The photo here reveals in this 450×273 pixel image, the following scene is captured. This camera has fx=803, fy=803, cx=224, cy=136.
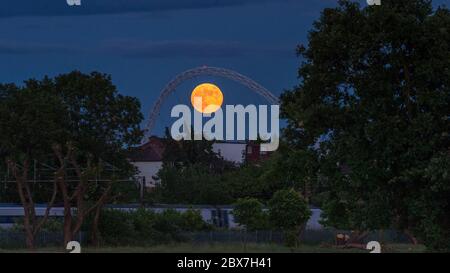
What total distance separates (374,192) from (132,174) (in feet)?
118

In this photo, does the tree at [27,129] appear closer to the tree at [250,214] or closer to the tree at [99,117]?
the tree at [99,117]

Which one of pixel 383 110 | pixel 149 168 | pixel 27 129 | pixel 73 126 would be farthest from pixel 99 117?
pixel 383 110

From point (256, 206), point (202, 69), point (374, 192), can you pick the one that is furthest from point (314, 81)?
point (256, 206)

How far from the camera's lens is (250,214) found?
48156mm

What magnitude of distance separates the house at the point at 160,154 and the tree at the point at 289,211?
18922mm

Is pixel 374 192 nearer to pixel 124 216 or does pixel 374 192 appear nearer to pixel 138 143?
pixel 124 216

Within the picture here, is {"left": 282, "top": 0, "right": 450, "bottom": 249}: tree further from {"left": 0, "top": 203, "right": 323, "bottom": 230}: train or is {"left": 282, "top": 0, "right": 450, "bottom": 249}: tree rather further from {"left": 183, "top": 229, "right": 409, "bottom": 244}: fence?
{"left": 0, "top": 203, "right": 323, "bottom": 230}: train

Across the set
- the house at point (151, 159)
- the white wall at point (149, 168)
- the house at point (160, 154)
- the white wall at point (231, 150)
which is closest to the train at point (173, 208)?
the house at point (160, 154)

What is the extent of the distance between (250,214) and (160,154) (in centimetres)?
3025

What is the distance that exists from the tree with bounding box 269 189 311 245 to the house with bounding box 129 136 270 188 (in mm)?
18922

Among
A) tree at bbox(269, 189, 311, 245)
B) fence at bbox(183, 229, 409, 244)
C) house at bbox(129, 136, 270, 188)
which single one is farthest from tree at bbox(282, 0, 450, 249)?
house at bbox(129, 136, 270, 188)

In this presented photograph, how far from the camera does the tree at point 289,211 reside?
46.8 meters

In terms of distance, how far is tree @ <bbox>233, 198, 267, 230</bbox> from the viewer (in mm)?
47625

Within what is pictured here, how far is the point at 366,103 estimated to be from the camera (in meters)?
18.7
